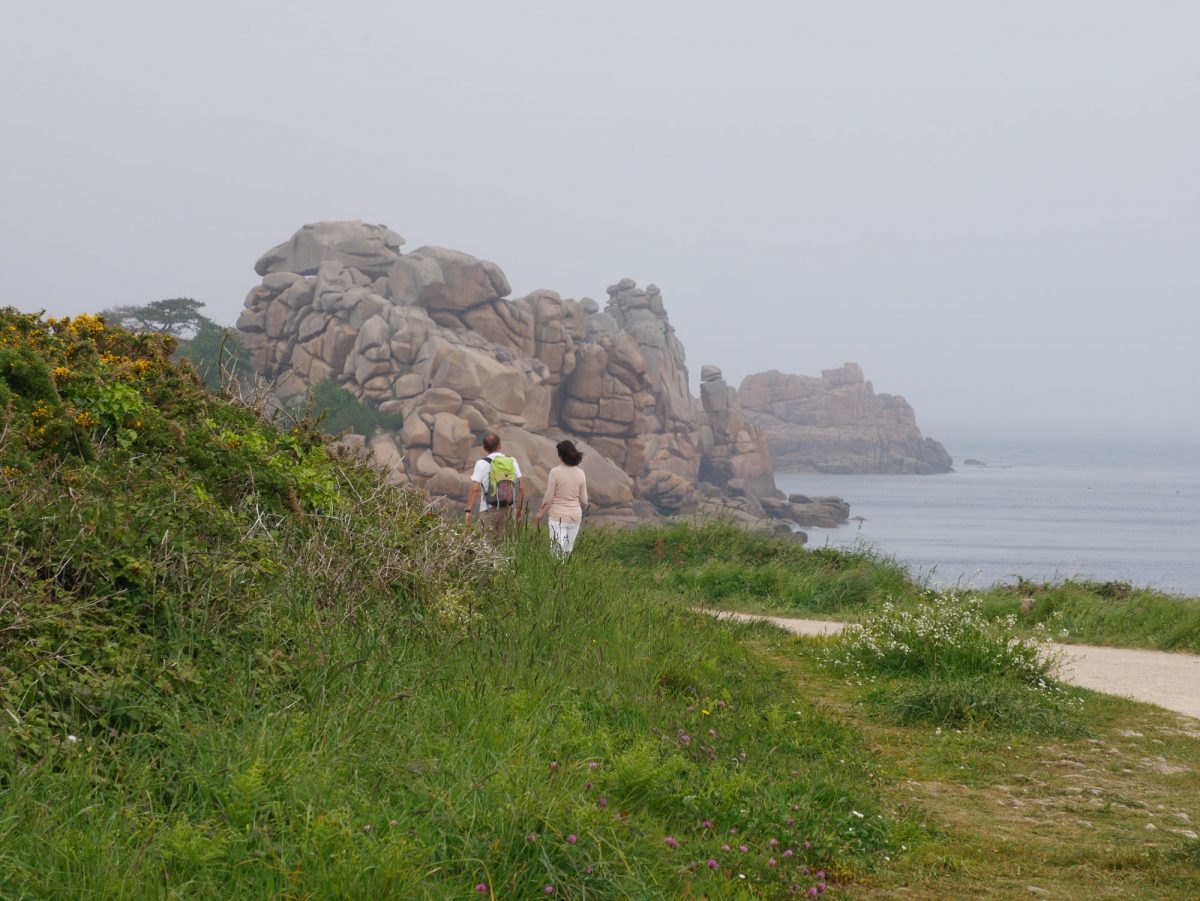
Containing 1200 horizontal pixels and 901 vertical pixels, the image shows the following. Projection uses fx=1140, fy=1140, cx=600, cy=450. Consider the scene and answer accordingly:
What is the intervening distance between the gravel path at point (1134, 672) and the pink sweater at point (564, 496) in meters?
2.15

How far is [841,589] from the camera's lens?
596 inches

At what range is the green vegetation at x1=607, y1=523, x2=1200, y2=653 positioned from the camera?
13.0 metres

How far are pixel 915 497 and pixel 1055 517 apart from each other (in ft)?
A: 122

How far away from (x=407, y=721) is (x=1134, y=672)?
27.0 feet

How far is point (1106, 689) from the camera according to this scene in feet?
31.2

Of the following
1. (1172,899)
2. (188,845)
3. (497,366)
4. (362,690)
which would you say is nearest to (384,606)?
(362,690)

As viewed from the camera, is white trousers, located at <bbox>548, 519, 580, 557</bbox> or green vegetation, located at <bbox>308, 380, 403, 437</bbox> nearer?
white trousers, located at <bbox>548, 519, 580, 557</bbox>

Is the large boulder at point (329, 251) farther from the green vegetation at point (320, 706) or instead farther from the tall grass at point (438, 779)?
the tall grass at point (438, 779)

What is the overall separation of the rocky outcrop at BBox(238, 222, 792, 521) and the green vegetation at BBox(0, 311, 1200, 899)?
60.4 meters

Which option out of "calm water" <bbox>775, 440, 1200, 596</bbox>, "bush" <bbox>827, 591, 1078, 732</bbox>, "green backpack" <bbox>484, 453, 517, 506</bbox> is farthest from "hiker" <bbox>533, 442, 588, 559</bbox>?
"calm water" <bbox>775, 440, 1200, 596</bbox>

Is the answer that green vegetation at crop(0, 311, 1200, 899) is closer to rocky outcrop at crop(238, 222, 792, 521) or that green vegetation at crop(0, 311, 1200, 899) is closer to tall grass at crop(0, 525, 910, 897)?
tall grass at crop(0, 525, 910, 897)

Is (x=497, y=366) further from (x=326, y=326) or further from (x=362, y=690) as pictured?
(x=362, y=690)

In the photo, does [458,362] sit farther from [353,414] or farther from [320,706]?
[320,706]

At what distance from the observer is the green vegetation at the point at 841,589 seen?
13.0 m
